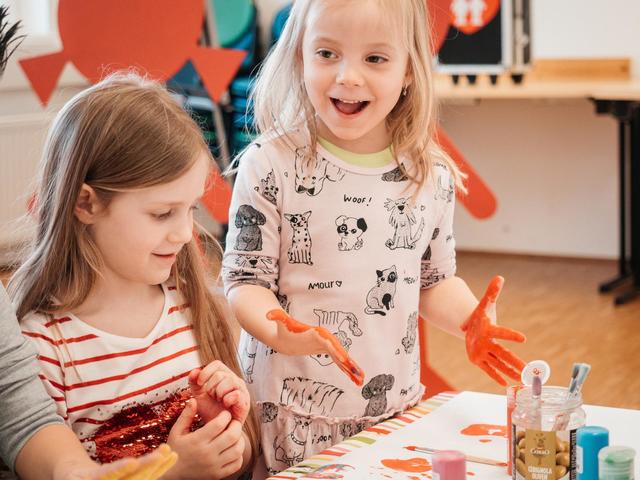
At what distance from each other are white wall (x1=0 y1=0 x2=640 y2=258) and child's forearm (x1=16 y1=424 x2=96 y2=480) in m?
3.56

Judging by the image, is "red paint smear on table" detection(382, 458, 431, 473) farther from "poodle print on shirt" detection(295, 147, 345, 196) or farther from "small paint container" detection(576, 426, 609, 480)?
"poodle print on shirt" detection(295, 147, 345, 196)

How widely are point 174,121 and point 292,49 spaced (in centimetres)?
31

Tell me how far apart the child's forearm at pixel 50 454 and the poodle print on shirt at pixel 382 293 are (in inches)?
19.6

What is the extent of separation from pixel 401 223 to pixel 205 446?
50 cm

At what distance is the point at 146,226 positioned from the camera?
126cm

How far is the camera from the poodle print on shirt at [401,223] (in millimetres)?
1538

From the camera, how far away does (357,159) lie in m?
1.55

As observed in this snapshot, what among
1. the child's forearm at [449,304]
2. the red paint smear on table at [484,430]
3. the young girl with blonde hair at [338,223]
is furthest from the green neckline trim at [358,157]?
the red paint smear on table at [484,430]

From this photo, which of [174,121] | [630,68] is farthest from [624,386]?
[174,121]

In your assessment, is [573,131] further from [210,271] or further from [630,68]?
[210,271]

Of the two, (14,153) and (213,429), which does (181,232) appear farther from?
(14,153)

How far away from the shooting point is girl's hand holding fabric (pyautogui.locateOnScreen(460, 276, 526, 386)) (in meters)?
1.34

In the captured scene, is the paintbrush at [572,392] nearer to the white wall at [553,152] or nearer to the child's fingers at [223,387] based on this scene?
the child's fingers at [223,387]

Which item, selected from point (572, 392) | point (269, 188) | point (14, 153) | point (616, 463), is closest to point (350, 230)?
point (269, 188)
